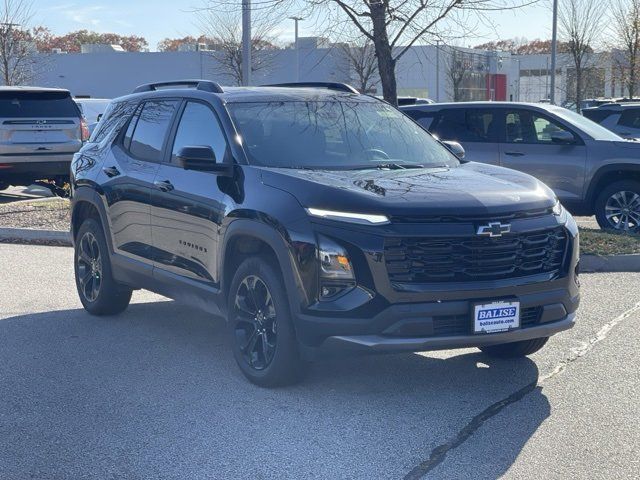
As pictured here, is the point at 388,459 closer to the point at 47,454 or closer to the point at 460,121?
the point at 47,454

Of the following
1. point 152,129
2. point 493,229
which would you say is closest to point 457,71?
point 152,129

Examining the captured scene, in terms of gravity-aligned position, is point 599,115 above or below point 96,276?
above

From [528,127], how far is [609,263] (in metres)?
3.58

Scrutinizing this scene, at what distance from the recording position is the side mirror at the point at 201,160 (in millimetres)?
6355

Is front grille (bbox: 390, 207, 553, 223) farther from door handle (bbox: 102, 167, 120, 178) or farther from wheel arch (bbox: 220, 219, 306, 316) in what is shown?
door handle (bbox: 102, 167, 120, 178)

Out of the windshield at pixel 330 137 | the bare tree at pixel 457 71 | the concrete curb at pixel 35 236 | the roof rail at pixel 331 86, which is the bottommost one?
the concrete curb at pixel 35 236

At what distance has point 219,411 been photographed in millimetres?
5715

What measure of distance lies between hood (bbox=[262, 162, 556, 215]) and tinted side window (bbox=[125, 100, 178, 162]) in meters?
1.57

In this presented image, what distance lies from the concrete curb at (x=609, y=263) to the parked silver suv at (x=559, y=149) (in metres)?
2.22

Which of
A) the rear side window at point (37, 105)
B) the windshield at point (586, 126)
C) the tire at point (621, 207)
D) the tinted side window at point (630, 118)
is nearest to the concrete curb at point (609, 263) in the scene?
the tire at point (621, 207)

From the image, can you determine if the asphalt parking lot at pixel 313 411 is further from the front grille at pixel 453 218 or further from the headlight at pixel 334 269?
the front grille at pixel 453 218

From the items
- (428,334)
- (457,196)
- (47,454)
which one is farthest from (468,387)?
(47,454)

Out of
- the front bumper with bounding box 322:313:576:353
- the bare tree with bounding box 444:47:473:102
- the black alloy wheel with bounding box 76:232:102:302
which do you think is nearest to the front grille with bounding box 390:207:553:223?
the front bumper with bounding box 322:313:576:353

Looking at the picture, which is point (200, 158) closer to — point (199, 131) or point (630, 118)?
point (199, 131)
